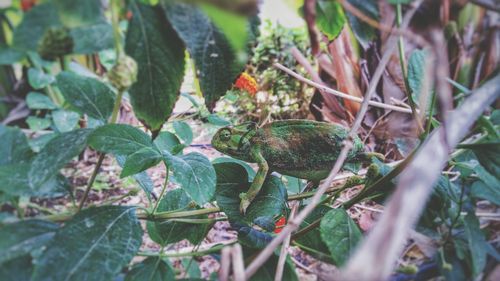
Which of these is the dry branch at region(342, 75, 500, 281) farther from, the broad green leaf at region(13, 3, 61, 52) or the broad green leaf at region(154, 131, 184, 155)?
the broad green leaf at region(154, 131, 184, 155)

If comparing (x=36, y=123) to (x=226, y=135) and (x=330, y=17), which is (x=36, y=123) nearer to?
(x=226, y=135)

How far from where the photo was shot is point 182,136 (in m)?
0.81

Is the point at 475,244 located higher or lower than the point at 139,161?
lower

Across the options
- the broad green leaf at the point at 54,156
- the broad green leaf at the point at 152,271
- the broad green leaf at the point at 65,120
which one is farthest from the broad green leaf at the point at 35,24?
the broad green leaf at the point at 65,120

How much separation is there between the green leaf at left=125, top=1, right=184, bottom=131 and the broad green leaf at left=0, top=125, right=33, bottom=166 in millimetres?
236

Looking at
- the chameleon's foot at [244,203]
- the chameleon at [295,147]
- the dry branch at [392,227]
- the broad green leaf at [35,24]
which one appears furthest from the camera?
the chameleon at [295,147]

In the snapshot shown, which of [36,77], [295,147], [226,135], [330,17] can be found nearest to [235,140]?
[226,135]

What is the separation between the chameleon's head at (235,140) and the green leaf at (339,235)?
25 cm

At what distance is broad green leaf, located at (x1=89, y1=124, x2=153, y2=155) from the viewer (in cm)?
39

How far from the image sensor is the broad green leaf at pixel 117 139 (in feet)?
1.29

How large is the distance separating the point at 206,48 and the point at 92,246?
0.25 meters

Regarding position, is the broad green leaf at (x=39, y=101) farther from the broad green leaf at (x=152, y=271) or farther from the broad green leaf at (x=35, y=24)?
the broad green leaf at (x=35, y=24)

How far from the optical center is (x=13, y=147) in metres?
0.46

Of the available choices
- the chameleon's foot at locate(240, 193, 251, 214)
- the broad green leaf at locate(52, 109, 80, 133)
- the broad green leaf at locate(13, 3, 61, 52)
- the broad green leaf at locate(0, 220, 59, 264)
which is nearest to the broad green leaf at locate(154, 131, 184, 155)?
the chameleon's foot at locate(240, 193, 251, 214)
